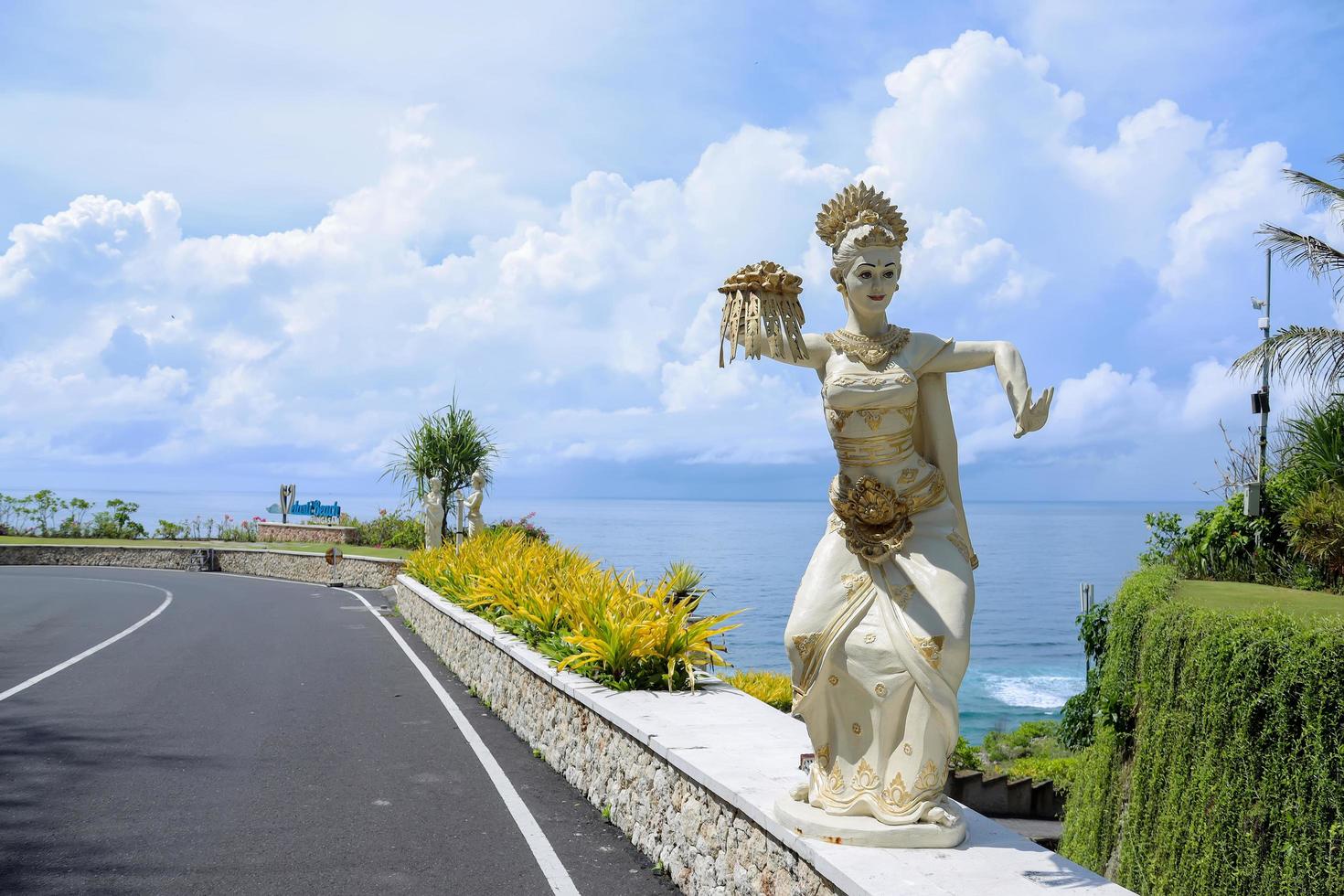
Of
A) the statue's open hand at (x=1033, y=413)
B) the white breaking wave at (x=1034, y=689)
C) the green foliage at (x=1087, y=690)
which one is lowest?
the white breaking wave at (x=1034, y=689)

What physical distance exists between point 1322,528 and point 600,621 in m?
12.4

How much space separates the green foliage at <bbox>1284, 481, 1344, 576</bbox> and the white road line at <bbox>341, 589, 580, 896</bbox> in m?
12.8

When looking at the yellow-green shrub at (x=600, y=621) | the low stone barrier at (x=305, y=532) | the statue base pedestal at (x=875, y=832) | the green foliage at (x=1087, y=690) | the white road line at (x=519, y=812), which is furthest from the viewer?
the low stone barrier at (x=305, y=532)

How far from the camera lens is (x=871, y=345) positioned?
4836 mm

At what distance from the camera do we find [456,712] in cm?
1071

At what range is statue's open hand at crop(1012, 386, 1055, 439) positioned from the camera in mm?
4531

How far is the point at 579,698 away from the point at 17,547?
39.5 m

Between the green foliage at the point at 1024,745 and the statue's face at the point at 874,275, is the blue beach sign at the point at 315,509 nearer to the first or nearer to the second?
the green foliage at the point at 1024,745

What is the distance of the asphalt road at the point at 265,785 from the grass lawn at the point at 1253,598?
26.5 feet

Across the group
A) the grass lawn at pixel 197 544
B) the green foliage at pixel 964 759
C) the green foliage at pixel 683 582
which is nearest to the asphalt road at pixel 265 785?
the green foliage at pixel 683 582

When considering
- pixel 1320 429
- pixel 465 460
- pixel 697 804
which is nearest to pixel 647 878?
pixel 697 804

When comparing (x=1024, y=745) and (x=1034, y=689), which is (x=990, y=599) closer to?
(x=1034, y=689)

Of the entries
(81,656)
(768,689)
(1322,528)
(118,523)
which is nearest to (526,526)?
(81,656)

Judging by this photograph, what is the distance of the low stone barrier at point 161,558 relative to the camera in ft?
119
